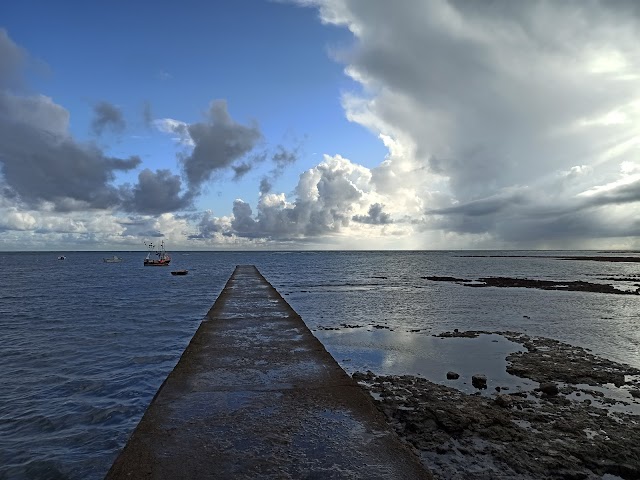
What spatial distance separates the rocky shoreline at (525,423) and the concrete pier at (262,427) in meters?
1.35

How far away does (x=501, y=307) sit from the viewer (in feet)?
75.9

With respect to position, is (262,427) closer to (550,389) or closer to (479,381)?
(479,381)

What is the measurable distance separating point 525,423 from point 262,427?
15.3ft

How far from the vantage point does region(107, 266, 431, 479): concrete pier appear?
3.94 m

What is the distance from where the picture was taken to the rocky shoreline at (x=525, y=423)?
548cm

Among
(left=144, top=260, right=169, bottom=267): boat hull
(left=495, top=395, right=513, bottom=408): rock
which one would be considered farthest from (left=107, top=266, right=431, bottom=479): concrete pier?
(left=144, top=260, right=169, bottom=267): boat hull

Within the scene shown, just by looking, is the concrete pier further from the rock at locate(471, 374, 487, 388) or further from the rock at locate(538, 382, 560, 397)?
the rock at locate(538, 382, 560, 397)

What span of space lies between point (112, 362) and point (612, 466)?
1125cm

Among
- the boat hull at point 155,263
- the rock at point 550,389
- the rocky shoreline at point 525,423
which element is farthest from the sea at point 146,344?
the boat hull at point 155,263

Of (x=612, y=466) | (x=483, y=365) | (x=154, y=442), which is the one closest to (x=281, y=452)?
(x=154, y=442)

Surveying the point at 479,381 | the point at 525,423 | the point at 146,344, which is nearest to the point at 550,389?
the point at 479,381

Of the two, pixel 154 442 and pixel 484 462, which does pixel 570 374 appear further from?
pixel 154 442

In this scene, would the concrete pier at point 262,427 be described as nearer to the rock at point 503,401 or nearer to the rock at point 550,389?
the rock at point 503,401

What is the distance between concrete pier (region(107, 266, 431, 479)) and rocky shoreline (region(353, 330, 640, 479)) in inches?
53.0
